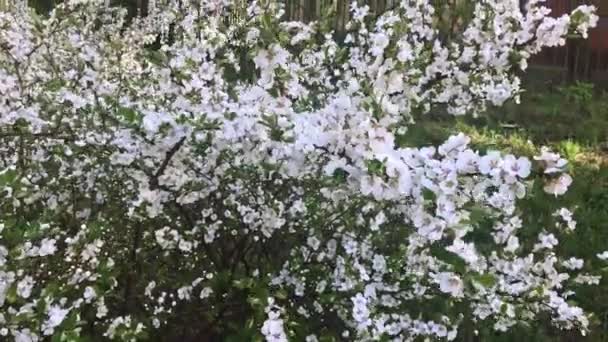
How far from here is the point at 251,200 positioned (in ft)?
7.86

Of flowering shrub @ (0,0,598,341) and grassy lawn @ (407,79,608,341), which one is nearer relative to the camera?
flowering shrub @ (0,0,598,341)

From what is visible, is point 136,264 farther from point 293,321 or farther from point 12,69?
point 12,69

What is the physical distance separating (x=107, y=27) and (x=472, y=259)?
2.69 m

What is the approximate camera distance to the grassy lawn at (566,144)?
3.39 m

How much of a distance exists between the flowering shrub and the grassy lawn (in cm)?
73

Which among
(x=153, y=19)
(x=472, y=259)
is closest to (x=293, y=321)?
(x=472, y=259)

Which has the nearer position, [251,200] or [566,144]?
[251,200]

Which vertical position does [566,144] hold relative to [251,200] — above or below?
below

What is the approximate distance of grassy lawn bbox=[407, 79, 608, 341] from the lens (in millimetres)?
3391

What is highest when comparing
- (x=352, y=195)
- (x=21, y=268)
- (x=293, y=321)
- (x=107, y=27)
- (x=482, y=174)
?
(x=107, y=27)

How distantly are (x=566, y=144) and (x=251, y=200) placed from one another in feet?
10.6

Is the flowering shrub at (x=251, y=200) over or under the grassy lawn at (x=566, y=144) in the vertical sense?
over

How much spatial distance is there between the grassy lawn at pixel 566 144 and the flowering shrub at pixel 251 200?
2.41 feet

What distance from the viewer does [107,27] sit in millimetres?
4102
